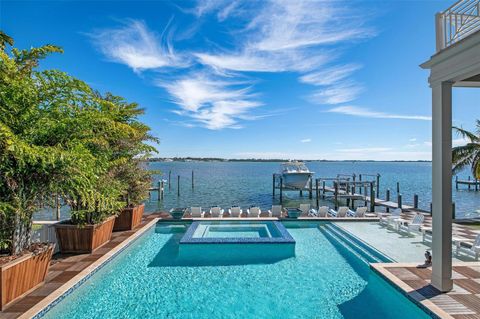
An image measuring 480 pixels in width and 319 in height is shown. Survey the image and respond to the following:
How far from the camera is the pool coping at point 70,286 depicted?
4.55 meters

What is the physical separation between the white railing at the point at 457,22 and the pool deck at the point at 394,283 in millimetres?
4961

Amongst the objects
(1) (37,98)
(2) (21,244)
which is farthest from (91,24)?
(2) (21,244)

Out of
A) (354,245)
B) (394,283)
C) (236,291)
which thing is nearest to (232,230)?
(354,245)

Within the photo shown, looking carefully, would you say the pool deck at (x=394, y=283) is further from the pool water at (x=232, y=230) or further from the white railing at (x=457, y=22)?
the white railing at (x=457, y=22)

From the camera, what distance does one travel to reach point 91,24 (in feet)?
38.0

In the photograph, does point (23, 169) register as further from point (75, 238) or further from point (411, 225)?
point (411, 225)

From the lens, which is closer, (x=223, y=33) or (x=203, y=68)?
(x=223, y=33)

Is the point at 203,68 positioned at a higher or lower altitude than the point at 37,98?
higher

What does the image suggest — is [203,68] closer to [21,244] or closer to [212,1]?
[212,1]

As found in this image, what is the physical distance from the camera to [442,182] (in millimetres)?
5047

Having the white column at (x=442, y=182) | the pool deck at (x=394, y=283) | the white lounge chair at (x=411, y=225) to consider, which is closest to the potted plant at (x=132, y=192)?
the pool deck at (x=394, y=283)

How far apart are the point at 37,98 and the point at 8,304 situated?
3.87 m

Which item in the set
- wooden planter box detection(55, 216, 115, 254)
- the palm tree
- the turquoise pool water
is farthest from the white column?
the palm tree

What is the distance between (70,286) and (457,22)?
32.1 ft
